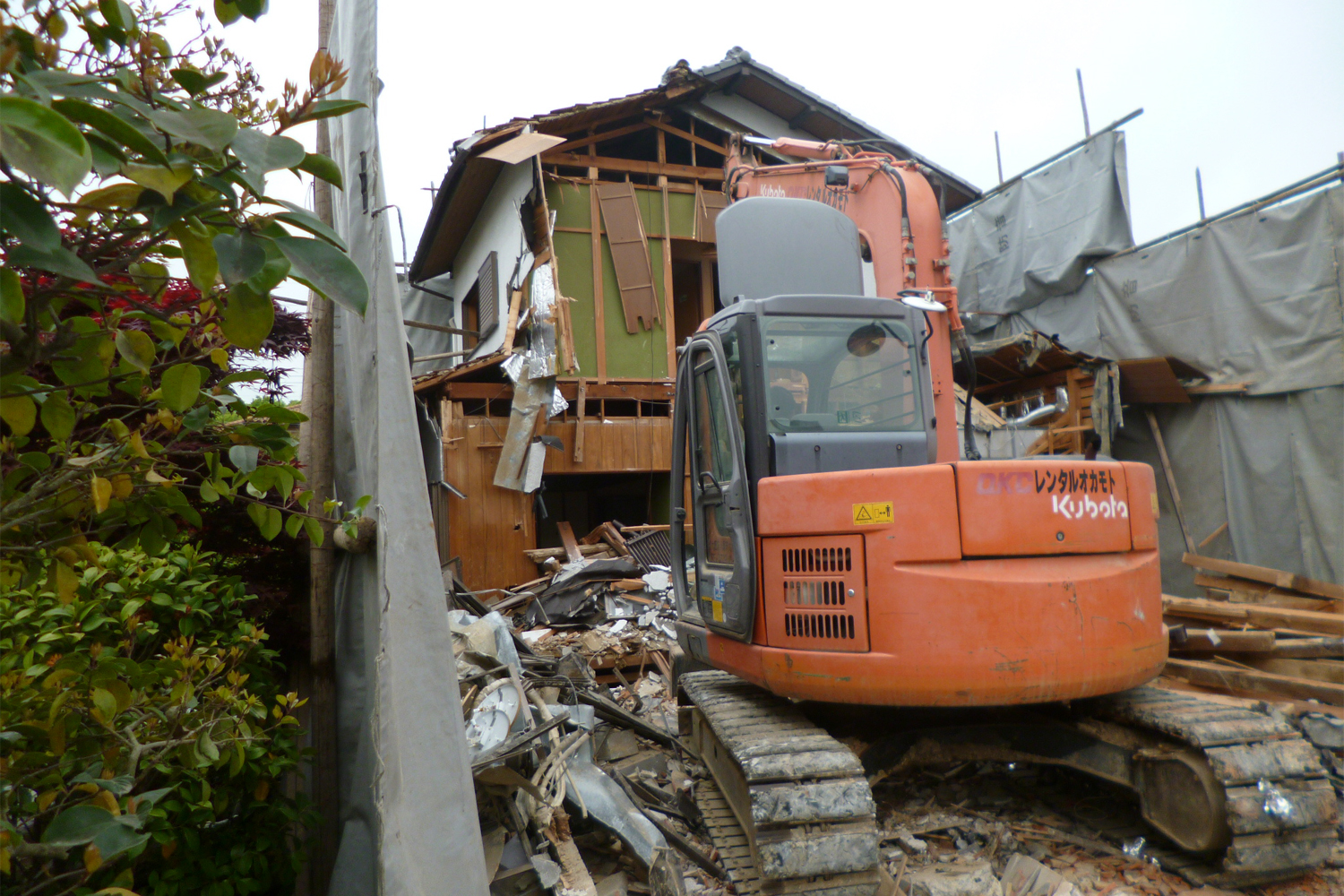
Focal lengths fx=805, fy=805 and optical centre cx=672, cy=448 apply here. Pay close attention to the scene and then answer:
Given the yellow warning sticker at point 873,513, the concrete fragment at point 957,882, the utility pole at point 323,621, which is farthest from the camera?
the yellow warning sticker at point 873,513

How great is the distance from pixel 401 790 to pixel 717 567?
3243 millimetres

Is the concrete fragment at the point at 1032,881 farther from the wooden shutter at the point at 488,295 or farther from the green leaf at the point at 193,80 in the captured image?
the wooden shutter at the point at 488,295

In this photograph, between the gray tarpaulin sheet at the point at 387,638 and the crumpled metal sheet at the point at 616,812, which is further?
the crumpled metal sheet at the point at 616,812

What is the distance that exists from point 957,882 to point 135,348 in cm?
396

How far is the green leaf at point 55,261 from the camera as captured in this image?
910mm

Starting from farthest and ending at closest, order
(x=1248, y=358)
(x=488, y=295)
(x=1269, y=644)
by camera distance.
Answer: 1. (x=488, y=295)
2. (x=1248, y=358)
3. (x=1269, y=644)

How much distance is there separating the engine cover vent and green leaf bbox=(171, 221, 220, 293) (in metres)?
3.35

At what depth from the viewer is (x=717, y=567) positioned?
4.84 meters

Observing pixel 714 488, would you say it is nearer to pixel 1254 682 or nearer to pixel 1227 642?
pixel 1254 682

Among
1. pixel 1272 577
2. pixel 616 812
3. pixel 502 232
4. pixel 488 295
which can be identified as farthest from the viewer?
pixel 488 295

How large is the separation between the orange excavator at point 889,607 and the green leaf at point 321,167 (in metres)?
3.19

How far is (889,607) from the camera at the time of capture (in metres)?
A: 3.85

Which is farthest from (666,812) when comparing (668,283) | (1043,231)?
(1043,231)

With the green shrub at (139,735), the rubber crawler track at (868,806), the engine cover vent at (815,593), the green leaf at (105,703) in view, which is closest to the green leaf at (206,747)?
the green shrub at (139,735)
